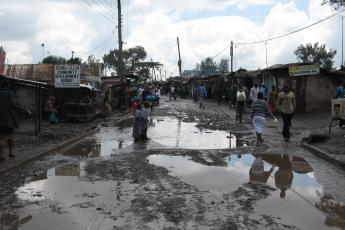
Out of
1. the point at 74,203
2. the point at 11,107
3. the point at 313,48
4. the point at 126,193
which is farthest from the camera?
the point at 313,48

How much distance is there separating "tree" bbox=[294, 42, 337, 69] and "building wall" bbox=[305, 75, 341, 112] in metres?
51.0

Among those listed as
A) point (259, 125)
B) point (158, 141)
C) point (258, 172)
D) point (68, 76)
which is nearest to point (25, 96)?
point (68, 76)

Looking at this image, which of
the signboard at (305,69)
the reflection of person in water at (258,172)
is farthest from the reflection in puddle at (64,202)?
the signboard at (305,69)

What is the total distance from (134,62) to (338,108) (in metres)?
97.9

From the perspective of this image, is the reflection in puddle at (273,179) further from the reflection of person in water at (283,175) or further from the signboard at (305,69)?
the signboard at (305,69)

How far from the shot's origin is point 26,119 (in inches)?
1000

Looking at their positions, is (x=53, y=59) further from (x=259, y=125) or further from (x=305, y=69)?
(x=259, y=125)

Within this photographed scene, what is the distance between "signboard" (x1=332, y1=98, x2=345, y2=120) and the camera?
53.6ft

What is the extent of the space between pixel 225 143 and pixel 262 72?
19743 mm

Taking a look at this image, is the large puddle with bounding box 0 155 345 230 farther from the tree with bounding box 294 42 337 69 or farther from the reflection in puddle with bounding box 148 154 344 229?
the tree with bounding box 294 42 337 69

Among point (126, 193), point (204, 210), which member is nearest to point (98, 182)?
point (126, 193)

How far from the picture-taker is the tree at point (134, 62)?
110062 millimetres

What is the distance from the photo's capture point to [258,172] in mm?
10844

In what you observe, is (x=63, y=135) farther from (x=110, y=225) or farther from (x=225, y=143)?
(x=110, y=225)
